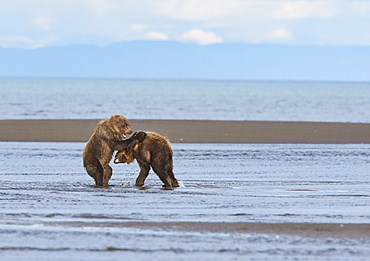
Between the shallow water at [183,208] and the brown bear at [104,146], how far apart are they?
0.87 ft

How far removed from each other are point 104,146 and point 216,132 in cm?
1402

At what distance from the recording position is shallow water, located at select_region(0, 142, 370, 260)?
6.83 metres

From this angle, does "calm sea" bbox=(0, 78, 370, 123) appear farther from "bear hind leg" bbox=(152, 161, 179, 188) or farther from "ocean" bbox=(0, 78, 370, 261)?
"bear hind leg" bbox=(152, 161, 179, 188)

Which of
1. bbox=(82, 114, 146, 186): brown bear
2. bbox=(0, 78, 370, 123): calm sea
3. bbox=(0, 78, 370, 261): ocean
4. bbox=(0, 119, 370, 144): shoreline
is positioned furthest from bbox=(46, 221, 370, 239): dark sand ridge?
bbox=(0, 78, 370, 123): calm sea

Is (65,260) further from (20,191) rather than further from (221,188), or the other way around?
(221,188)

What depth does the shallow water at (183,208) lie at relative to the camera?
22.4 ft

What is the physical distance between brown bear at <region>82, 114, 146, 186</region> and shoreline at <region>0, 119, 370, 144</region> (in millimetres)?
10559

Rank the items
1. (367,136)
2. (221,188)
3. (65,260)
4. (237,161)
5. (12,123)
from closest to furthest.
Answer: (65,260) → (221,188) → (237,161) → (367,136) → (12,123)

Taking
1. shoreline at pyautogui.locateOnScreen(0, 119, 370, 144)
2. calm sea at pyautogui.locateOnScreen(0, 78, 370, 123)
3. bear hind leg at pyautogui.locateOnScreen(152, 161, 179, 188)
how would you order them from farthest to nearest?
calm sea at pyautogui.locateOnScreen(0, 78, 370, 123)
shoreline at pyautogui.locateOnScreen(0, 119, 370, 144)
bear hind leg at pyautogui.locateOnScreen(152, 161, 179, 188)

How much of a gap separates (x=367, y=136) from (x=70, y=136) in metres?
9.33

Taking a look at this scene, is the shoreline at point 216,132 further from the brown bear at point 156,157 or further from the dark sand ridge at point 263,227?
the dark sand ridge at point 263,227

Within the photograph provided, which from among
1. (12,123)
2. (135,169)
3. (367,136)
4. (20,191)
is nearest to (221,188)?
(20,191)

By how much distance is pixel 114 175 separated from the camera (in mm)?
13758

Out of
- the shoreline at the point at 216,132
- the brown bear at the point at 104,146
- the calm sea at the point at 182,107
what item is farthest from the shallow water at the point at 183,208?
the calm sea at the point at 182,107
